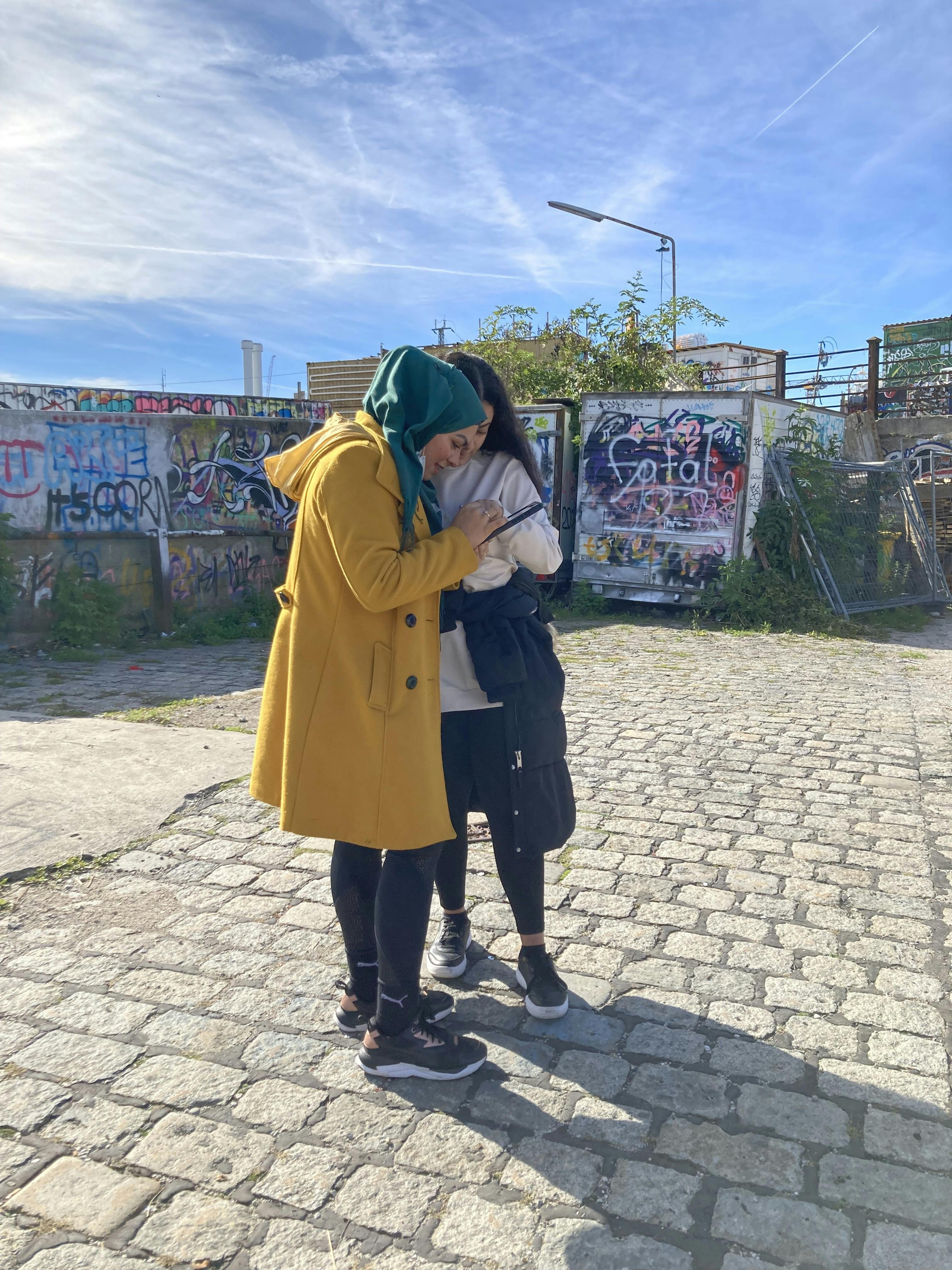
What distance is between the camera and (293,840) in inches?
167

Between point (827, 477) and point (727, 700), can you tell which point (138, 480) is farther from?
point (827, 477)

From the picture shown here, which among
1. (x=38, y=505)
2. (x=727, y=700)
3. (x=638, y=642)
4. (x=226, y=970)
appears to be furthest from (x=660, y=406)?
(x=226, y=970)

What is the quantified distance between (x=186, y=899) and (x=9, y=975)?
2.24ft

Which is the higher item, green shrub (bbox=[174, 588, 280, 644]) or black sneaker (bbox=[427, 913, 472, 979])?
green shrub (bbox=[174, 588, 280, 644])

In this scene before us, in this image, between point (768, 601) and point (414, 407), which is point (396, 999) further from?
point (768, 601)

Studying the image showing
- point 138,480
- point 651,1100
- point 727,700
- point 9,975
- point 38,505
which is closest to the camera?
point 651,1100

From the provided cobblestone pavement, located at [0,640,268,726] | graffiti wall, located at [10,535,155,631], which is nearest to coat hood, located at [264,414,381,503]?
cobblestone pavement, located at [0,640,268,726]

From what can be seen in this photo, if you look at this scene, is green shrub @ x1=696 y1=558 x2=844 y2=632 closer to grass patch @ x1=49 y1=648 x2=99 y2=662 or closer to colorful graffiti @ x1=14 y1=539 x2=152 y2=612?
colorful graffiti @ x1=14 y1=539 x2=152 y2=612

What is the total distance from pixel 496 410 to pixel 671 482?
9729mm

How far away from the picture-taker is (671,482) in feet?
39.4

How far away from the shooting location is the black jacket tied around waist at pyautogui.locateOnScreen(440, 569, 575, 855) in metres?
2.55

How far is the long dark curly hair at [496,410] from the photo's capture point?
2.63 metres

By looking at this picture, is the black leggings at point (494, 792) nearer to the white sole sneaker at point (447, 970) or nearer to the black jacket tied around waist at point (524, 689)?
the black jacket tied around waist at point (524, 689)

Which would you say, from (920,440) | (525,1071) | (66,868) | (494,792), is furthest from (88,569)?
(920,440)
